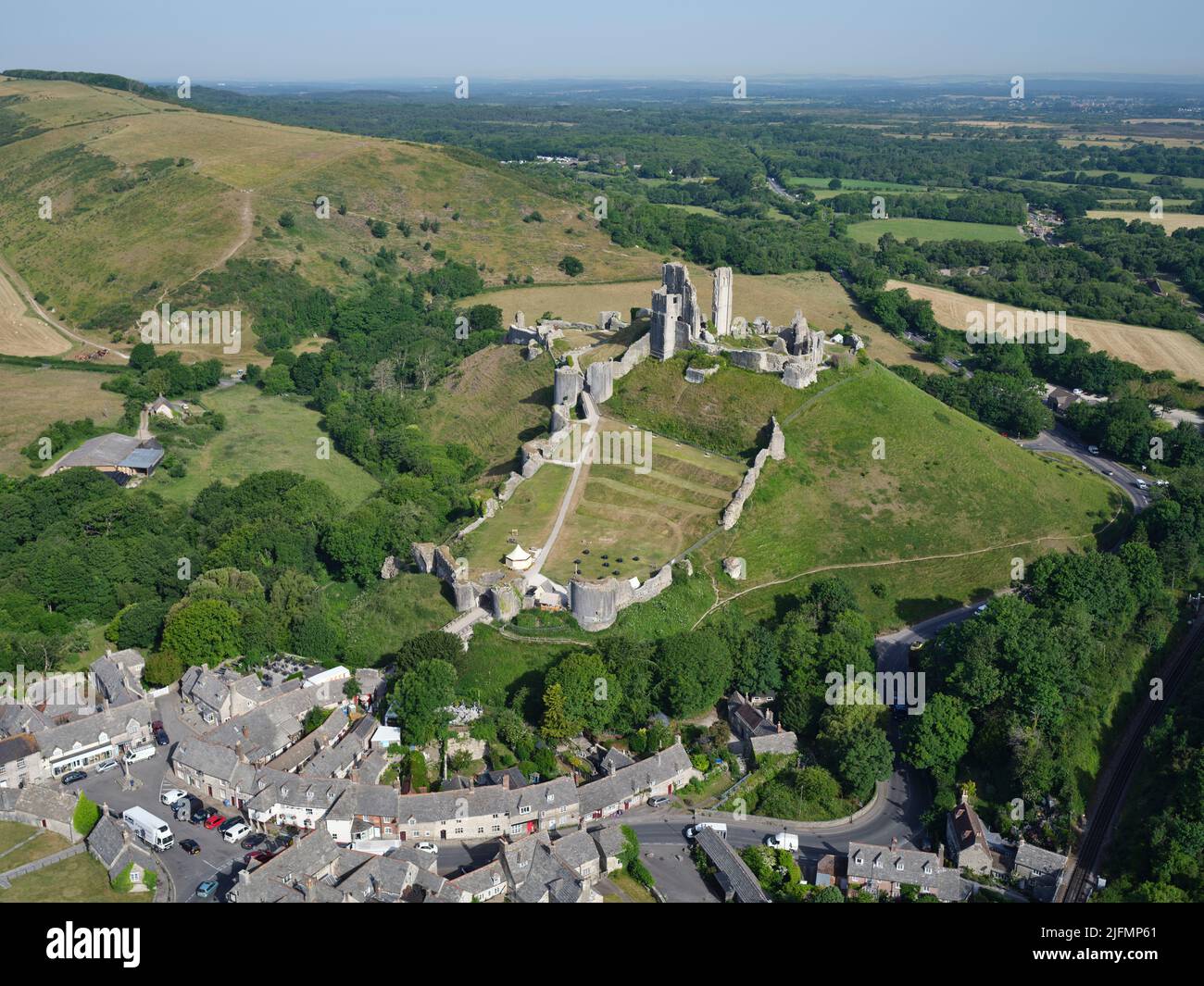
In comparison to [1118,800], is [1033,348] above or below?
above

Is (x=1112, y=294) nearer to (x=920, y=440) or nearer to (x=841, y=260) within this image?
(x=841, y=260)

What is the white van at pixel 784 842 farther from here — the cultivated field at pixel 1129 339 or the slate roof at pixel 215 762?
the cultivated field at pixel 1129 339

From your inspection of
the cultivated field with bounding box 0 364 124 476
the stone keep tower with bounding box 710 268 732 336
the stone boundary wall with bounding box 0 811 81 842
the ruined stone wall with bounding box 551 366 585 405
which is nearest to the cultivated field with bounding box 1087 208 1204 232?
the stone keep tower with bounding box 710 268 732 336

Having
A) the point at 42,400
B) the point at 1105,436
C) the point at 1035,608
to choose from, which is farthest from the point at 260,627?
the point at 1105,436

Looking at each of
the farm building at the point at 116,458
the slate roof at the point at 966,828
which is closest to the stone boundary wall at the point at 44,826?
the slate roof at the point at 966,828

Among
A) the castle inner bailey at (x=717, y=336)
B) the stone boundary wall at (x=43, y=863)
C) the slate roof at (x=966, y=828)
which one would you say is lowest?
the stone boundary wall at (x=43, y=863)

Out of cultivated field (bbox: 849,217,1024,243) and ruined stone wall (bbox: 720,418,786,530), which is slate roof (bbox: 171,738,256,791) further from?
cultivated field (bbox: 849,217,1024,243)
